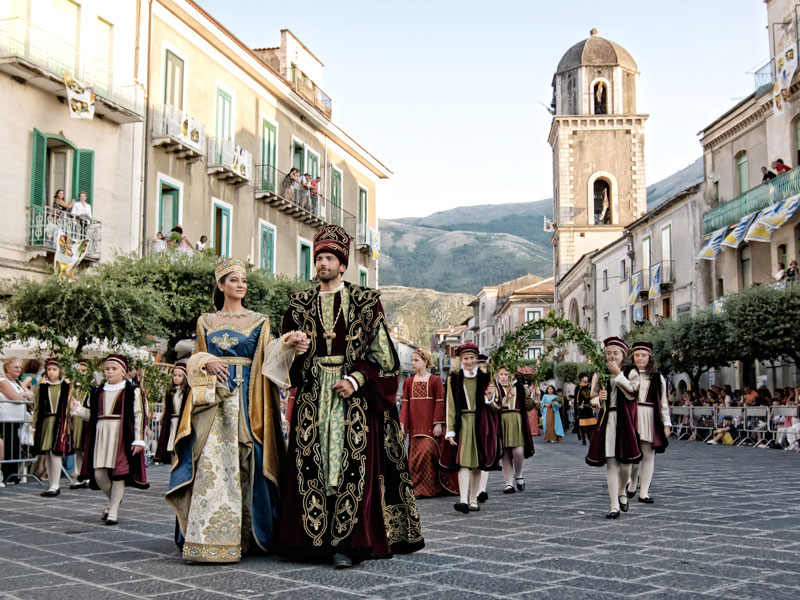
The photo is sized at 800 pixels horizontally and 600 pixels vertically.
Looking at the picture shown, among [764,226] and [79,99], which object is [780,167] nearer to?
[764,226]

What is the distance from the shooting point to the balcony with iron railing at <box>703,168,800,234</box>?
94.1 ft

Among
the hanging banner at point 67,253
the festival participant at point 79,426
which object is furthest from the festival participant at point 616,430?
the hanging banner at point 67,253

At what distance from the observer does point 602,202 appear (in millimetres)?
61344

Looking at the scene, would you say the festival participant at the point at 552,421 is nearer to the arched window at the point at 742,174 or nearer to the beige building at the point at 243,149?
the beige building at the point at 243,149

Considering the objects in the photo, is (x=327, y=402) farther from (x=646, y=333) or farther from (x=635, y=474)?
(x=646, y=333)

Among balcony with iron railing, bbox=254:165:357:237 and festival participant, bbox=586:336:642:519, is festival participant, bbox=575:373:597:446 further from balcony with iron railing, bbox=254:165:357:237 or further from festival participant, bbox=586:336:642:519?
festival participant, bbox=586:336:642:519

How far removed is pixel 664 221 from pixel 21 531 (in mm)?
36740

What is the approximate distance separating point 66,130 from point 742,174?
2467 cm

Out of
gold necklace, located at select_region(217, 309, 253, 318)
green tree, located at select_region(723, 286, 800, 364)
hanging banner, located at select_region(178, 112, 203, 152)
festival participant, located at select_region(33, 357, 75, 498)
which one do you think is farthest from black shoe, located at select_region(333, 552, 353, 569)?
green tree, located at select_region(723, 286, 800, 364)

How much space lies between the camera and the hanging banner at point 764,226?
2903 centimetres

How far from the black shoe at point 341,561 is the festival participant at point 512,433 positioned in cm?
592

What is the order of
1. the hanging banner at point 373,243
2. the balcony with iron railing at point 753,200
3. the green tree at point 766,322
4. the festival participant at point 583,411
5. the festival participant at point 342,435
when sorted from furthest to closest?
1. the hanging banner at point 373,243
2. the balcony with iron railing at point 753,200
3. the green tree at point 766,322
4. the festival participant at point 583,411
5. the festival participant at point 342,435

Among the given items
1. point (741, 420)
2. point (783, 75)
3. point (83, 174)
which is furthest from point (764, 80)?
point (83, 174)

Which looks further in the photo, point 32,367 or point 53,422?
point 32,367
